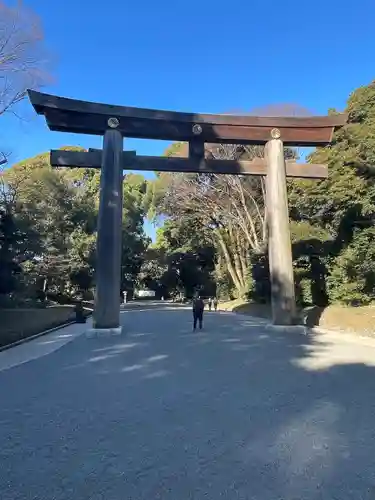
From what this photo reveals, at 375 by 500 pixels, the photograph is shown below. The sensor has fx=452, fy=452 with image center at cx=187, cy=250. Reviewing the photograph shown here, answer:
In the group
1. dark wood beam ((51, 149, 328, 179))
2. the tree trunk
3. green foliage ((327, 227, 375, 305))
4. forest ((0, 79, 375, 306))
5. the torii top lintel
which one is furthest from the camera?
the tree trunk

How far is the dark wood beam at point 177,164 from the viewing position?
15.1 metres

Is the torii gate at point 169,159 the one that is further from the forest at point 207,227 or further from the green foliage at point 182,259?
the green foliage at point 182,259

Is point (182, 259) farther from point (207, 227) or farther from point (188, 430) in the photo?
point (188, 430)

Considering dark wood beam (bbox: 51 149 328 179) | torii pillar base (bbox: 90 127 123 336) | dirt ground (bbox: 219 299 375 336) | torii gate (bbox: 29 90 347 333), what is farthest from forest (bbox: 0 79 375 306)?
torii pillar base (bbox: 90 127 123 336)

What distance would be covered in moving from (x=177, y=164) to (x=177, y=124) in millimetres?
1347

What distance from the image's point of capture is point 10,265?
21.0 metres

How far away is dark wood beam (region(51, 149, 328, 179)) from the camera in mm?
15072

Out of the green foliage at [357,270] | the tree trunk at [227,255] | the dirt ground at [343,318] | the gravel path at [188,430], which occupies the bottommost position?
the gravel path at [188,430]

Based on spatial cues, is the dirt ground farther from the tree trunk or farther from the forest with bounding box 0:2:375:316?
the tree trunk

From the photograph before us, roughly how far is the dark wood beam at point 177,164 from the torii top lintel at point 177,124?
73 centimetres

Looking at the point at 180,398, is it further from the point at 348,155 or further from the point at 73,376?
the point at 348,155

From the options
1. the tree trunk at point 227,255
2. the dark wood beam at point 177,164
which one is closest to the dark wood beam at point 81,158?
the dark wood beam at point 177,164

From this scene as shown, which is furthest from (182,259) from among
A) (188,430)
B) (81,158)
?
(188,430)

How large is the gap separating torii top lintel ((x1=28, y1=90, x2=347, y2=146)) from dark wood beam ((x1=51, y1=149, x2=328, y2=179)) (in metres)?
0.73
